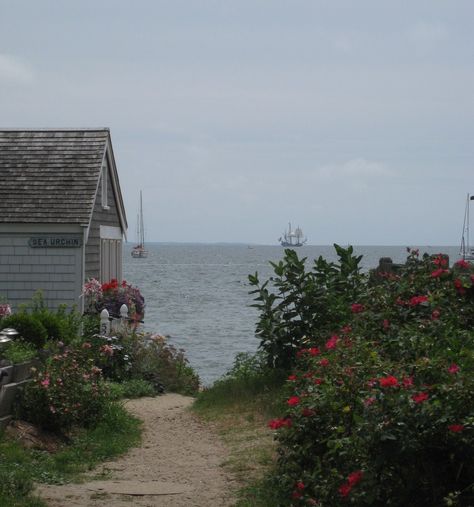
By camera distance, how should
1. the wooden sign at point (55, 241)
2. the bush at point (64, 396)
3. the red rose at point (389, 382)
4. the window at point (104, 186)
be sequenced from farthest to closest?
the window at point (104, 186) < the wooden sign at point (55, 241) < the bush at point (64, 396) < the red rose at point (389, 382)

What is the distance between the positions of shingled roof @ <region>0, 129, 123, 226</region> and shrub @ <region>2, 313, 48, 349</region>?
782 cm

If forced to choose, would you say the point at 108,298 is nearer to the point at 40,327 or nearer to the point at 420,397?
the point at 40,327

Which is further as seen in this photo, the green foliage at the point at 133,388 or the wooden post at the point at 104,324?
A: the wooden post at the point at 104,324

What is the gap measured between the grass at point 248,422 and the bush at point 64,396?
163 centimetres

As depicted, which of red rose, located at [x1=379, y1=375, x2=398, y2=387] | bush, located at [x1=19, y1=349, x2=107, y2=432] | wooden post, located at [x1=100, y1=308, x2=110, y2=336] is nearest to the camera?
red rose, located at [x1=379, y1=375, x2=398, y2=387]

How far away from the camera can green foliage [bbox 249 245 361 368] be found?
13359mm

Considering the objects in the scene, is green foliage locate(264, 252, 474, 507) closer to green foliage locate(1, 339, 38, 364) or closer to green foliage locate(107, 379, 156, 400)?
green foliage locate(1, 339, 38, 364)

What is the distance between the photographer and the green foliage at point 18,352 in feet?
38.5

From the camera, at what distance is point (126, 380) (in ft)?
52.6

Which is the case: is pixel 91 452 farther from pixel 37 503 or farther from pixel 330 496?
pixel 330 496

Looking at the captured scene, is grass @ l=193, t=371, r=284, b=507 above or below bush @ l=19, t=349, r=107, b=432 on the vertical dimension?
below

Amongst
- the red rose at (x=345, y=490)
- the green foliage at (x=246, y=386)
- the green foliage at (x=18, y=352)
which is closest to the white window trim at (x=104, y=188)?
the green foliage at (x=246, y=386)

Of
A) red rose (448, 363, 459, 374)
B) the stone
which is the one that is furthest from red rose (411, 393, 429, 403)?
the stone

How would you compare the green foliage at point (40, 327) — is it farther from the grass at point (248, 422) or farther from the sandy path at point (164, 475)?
the grass at point (248, 422)
